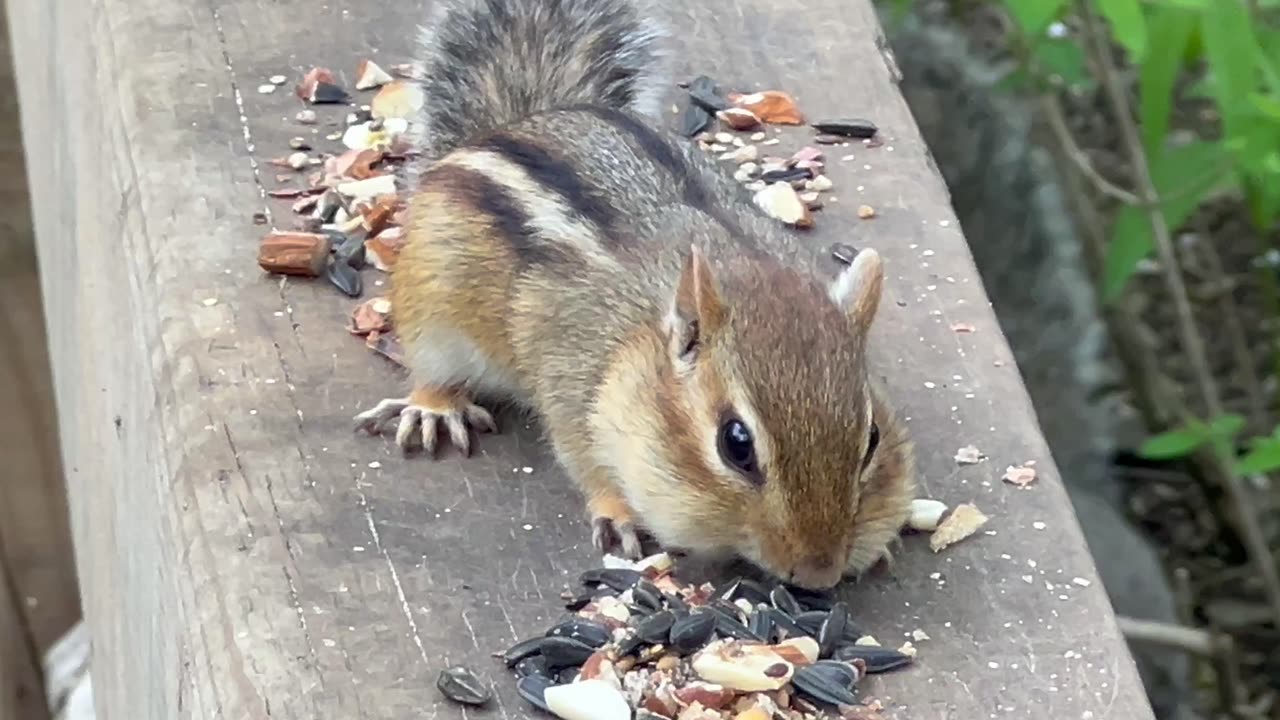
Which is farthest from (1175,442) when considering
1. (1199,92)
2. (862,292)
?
(862,292)

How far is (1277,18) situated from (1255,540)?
44.9 inches

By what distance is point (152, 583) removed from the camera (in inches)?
72.7

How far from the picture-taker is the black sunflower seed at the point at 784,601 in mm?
1740

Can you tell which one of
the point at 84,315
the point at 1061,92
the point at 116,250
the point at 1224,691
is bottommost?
the point at 1224,691

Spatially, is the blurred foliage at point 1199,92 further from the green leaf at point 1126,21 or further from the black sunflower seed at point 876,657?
the black sunflower seed at point 876,657

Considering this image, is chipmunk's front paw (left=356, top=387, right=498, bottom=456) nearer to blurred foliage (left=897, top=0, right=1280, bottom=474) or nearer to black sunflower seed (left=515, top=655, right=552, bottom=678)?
black sunflower seed (left=515, top=655, right=552, bottom=678)

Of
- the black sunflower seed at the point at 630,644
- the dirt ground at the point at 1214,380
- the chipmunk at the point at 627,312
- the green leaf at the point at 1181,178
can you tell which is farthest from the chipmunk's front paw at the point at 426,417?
the dirt ground at the point at 1214,380

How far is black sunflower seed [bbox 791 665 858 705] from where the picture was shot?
1565 mm

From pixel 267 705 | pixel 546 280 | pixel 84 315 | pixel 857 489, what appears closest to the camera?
pixel 267 705

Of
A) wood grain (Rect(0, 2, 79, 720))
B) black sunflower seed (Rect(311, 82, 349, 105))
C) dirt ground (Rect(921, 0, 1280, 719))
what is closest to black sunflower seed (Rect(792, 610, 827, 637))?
black sunflower seed (Rect(311, 82, 349, 105))

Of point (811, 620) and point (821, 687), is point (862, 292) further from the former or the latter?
point (821, 687)

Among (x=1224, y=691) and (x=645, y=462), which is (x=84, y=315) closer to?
(x=645, y=462)

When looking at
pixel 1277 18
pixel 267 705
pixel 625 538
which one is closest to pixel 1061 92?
pixel 1277 18

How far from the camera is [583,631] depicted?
1604 millimetres
